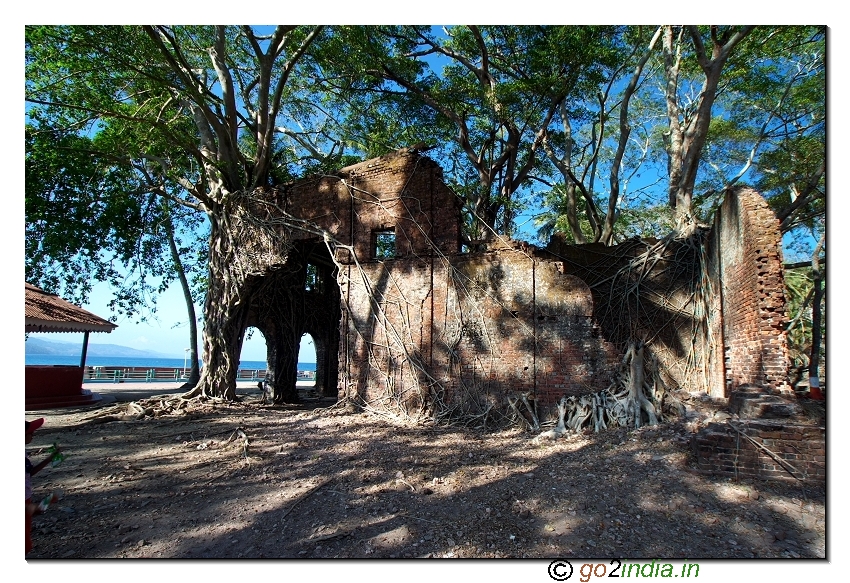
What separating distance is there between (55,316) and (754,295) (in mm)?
14617

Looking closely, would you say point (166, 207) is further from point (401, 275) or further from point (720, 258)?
point (720, 258)

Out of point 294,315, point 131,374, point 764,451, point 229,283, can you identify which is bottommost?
point 131,374

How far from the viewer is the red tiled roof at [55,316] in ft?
37.5

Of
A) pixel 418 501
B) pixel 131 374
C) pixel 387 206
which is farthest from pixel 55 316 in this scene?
pixel 131 374

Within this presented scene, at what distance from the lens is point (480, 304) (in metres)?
8.85

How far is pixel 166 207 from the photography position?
13312 mm

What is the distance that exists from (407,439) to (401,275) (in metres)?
3.42

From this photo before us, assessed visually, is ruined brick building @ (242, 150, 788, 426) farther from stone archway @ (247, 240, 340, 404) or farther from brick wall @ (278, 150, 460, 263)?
stone archway @ (247, 240, 340, 404)

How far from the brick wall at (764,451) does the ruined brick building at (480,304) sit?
2.09 meters

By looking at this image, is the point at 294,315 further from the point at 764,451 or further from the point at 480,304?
the point at 764,451

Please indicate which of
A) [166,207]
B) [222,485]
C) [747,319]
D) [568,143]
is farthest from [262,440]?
[568,143]

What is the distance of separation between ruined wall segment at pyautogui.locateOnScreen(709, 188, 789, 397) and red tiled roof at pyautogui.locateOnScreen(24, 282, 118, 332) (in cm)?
1424

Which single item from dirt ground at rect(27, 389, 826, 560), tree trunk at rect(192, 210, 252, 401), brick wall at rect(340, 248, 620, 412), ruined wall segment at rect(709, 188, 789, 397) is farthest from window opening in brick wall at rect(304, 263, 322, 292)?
ruined wall segment at rect(709, 188, 789, 397)

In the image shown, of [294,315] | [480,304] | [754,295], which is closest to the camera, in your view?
[754,295]
